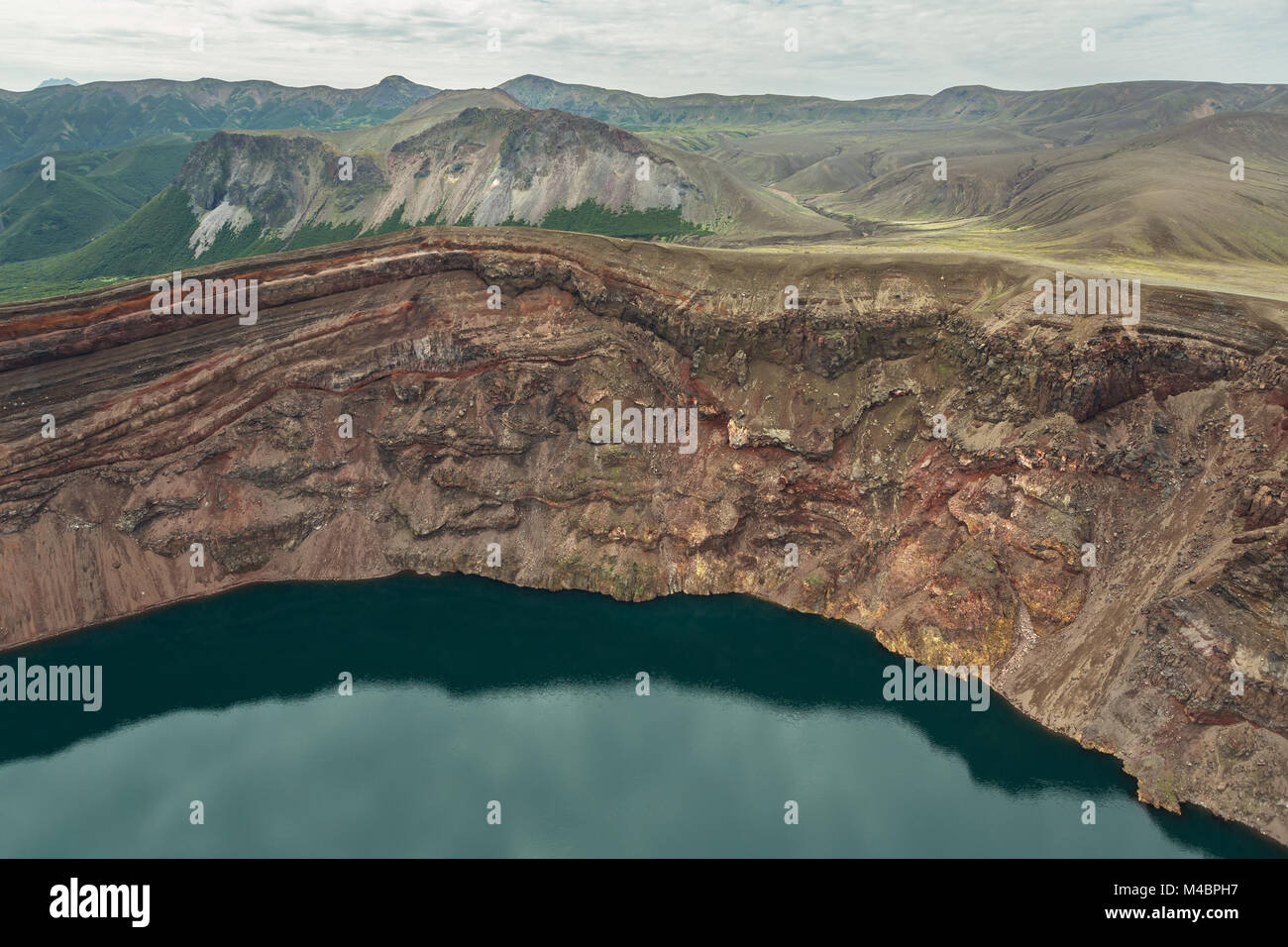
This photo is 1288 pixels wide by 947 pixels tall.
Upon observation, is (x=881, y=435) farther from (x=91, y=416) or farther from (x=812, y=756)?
(x=91, y=416)

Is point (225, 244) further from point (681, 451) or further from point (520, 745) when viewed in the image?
point (520, 745)

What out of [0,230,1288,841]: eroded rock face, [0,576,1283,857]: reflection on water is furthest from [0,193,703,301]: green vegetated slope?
[0,576,1283,857]: reflection on water

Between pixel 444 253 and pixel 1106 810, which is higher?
pixel 444 253

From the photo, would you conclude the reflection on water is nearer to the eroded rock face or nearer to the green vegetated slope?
the eroded rock face

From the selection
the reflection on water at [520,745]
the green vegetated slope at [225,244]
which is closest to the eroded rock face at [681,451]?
the reflection on water at [520,745]

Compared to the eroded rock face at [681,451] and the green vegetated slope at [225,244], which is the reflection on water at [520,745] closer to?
the eroded rock face at [681,451]

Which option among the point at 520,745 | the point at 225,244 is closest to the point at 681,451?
the point at 520,745

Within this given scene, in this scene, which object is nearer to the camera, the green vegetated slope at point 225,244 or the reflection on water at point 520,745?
the reflection on water at point 520,745


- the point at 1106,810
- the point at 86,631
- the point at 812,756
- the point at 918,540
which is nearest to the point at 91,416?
the point at 86,631
